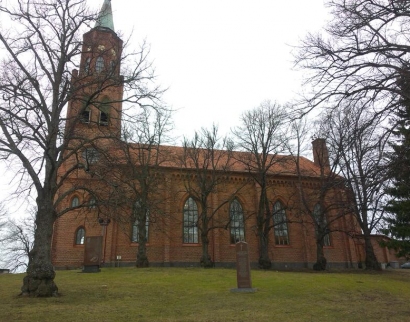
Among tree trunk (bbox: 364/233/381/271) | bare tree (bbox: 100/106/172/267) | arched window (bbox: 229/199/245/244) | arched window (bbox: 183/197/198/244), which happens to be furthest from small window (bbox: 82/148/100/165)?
tree trunk (bbox: 364/233/381/271)

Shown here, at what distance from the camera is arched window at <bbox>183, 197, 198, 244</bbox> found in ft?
92.2

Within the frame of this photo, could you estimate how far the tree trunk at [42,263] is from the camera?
11383 millimetres

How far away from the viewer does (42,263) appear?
11.6 meters

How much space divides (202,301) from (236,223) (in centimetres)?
1860

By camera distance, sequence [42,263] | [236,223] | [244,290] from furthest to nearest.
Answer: [236,223] → [244,290] → [42,263]

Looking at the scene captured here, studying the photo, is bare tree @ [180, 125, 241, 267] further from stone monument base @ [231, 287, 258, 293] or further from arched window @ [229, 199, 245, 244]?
stone monument base @ [231, 287, 258, 293]

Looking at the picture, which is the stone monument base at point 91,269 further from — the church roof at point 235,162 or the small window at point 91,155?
the church roof at point 235,162

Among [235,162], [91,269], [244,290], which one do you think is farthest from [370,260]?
[91,269]

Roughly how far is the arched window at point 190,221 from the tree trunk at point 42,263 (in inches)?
641

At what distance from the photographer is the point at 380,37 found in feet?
25.9

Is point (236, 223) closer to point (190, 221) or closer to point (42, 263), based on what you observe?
point (190, 221)

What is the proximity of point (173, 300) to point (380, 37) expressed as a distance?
9653 mm

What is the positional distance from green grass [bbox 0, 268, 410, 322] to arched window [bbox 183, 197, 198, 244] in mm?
10869

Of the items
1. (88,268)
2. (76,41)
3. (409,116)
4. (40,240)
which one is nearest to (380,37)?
(409,116)
